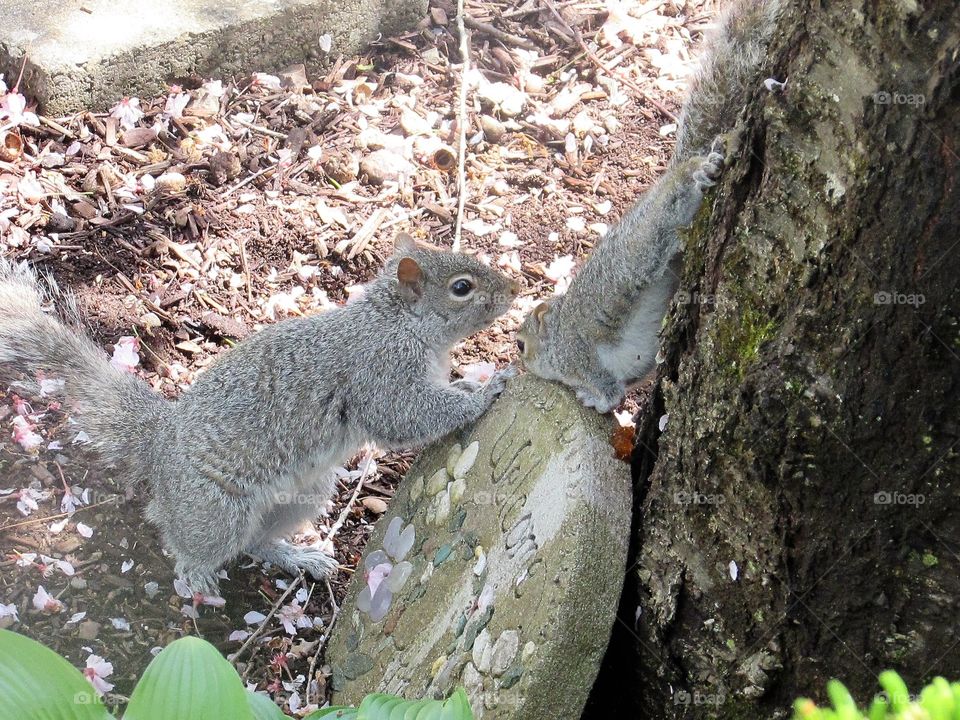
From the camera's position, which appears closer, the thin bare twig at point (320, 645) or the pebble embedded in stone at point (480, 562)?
the pebble embedded in stone at point (480, 562)

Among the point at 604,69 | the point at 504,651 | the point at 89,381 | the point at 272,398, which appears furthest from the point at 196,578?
the point at 604,69

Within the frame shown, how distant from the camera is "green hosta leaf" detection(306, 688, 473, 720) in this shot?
1.95 metres

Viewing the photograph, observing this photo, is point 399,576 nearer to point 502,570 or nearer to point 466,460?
point 466,460

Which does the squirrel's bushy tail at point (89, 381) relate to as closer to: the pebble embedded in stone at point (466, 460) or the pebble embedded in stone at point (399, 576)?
the pebble embedded in stone at point (399, 576)

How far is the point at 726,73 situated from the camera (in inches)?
98.0

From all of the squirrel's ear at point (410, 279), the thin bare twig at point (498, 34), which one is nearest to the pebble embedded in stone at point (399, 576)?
the squirrel's ear at point (410, 279)

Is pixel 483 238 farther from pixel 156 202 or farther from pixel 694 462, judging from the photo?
pixel 694 462

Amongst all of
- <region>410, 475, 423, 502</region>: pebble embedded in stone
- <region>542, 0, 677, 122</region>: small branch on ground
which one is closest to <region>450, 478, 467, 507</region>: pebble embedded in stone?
<region>410, 475, 423, 502</region>: pebble embedded in stone

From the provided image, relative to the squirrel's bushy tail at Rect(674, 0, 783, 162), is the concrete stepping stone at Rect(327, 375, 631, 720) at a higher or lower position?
lower

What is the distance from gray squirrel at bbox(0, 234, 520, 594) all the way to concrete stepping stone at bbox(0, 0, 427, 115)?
4.77 ft

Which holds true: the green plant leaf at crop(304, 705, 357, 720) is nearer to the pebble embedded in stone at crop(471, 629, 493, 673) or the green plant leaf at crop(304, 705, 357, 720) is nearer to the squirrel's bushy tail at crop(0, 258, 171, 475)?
the pebble embedded in stone at crop(471, 629, 493, 673)

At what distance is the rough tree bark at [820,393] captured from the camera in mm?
1876

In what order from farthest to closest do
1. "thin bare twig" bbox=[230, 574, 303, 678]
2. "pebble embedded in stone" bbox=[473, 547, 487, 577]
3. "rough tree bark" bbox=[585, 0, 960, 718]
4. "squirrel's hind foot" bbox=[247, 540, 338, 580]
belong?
"squirrel's hind foot" bbox=[247, 540, 338, 580]
"thin bare twig" bbox=[230, 574, 303, 678]
"pebble embedded in stone" bbox=[473, 547, 487, 577]
"rough tree bark" bbox=[585, 0, 960, 718]

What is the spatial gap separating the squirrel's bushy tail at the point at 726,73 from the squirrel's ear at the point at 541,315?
752 mm
